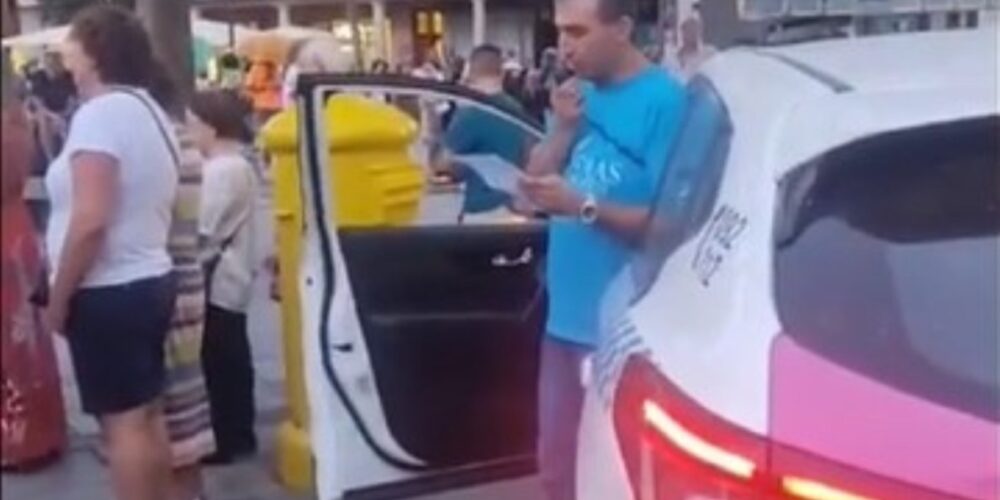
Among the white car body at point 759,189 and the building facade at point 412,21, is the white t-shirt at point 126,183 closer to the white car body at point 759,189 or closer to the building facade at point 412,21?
the white car body at point 759,189

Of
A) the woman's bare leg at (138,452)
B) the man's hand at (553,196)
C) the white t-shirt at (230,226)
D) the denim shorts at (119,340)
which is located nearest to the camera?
the man's hand at (553,196)

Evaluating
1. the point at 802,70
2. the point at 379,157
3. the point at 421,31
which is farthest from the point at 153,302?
the point at 421,31

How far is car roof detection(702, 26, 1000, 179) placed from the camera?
3.04m

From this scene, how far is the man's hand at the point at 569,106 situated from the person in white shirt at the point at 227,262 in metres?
2.77

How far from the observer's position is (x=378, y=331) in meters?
5.71

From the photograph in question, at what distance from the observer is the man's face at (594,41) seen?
439 cm

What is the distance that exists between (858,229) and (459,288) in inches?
119

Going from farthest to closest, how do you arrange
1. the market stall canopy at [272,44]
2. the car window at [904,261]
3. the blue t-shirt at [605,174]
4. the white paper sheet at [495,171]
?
1. the market stall canopy at [272,44]
2. the white paper sheet at [495,171]
3. the blue t-shirt at [605,174]
4. the car window at [904,261]

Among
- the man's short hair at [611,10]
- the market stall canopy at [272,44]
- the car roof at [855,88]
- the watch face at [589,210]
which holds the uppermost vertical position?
the man's short hair at [611,10]

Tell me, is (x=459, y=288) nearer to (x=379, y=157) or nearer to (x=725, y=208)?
(x=379, y=157)

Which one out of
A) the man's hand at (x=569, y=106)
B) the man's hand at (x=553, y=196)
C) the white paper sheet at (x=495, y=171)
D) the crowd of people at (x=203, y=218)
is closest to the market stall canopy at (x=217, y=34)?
Result: the crowd of people at (x=203, y=218)

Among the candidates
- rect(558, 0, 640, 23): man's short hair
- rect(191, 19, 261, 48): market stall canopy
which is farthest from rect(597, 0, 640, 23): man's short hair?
rect(191, 19, 261, 48): market stall canopy

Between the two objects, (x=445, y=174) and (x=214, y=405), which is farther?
(x=445, y=174)

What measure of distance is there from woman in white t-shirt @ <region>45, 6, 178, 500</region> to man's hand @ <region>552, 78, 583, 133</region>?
4.46 feet
